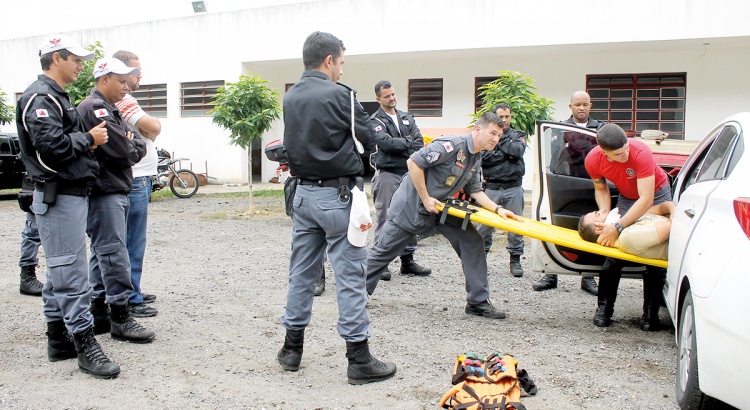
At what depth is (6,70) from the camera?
2120cm

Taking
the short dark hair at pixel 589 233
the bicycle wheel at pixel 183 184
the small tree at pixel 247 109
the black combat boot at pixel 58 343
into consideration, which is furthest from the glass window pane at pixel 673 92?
the black combat boot at pixel 58 343

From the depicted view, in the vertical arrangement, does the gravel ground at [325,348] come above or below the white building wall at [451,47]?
below

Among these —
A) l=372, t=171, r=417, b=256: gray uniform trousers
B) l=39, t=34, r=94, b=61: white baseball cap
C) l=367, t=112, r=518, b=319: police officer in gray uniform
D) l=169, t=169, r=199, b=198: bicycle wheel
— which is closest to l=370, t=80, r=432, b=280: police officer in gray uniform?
l=372, t=171, r=417, b=256: gray uniform trousers

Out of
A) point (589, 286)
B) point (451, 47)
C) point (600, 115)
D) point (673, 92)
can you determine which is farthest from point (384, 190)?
point (673, 92)

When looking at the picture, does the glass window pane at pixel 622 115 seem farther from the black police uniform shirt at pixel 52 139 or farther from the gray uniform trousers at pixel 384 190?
the black police uniform shirt at pixel 52 139


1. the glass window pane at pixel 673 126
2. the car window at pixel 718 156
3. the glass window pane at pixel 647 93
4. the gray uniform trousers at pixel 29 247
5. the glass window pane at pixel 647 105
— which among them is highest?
the glass window pane at pixel 647 93

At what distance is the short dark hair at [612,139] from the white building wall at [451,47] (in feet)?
31.7

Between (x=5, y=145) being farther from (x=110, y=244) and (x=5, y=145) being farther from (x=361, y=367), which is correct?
(x=361, y=367)

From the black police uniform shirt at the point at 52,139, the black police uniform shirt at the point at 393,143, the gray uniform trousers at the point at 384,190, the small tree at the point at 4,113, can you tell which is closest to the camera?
the black police uniform shirt at the point at 52,139

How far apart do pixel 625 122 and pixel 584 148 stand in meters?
10.3

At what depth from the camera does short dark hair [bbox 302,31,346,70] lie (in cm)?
374

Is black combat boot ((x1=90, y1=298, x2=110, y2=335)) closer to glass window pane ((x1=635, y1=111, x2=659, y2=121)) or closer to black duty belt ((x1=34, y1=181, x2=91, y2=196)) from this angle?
black duty belt ((x1=34, y1=181, x2=91, y2=196))

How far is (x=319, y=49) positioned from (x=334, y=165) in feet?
2.19

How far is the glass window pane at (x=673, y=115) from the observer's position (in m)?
14.2
